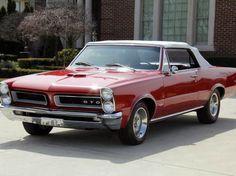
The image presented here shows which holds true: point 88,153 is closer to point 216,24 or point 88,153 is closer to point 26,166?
point 26,166

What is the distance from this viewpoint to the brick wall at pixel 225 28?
19.1 m

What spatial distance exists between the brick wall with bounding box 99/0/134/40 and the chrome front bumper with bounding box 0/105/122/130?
46.6ft

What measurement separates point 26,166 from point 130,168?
4.16ft

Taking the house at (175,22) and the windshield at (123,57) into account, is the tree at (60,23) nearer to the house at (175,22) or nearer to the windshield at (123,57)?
the house at (175,22)

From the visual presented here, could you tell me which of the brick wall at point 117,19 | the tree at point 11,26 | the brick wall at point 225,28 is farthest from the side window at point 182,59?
the tree at point 11,26

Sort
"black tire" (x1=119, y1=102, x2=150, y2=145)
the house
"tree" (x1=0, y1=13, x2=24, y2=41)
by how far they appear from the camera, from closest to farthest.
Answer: "black tire" (x1=119, y1=102, x2=150, y2=145) < the house < "tree" (x1=0, y1=13, x2=24, y2=41)

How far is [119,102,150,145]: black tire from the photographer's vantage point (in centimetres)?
766

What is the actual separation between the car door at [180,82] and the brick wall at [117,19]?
12.0 metres

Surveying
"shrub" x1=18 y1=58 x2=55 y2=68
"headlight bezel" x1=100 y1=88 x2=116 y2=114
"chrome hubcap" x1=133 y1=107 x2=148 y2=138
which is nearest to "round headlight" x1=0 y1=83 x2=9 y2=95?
"headlight bezel" x1=100 y1=88 x2=116 y2=114

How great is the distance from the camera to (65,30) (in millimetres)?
20672

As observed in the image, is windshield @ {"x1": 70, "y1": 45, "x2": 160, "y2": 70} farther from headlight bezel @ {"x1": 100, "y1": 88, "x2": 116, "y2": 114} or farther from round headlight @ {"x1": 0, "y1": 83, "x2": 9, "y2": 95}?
round headlight @ {"x1": 0, "y1": 83, "x2": 9, "y2": 95}

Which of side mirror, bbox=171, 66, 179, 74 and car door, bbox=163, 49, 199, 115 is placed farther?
side mirror, bbox=171, 66, 179, 74

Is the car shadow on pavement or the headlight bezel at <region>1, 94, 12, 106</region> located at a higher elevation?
the headlight bezel at <region>1, 94, 12, 106</region>

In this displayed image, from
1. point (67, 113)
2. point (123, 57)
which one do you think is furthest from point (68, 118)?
point (123, 57)
